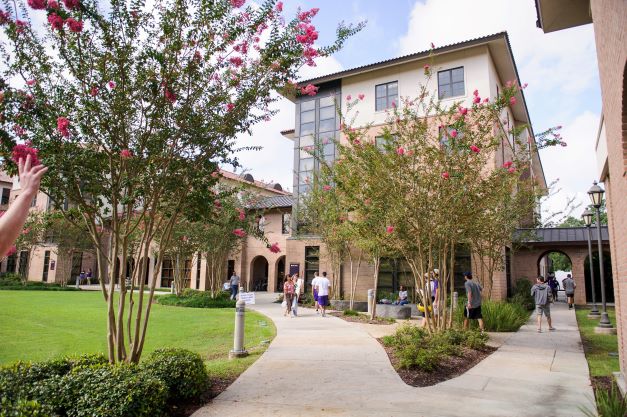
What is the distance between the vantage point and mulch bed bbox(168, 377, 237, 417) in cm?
535

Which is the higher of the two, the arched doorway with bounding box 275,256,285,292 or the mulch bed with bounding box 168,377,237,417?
the arched doorway with bounding box 275,256,285,292

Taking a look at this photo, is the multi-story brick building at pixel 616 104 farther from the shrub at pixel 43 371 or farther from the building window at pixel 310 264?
the building window at pixel 310 264

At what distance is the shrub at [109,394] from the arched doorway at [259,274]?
31564 mm

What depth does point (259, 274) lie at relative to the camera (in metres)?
38.7

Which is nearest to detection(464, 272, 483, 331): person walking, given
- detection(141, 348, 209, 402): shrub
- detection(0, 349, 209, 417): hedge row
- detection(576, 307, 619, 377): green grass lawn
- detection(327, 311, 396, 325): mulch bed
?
detection(576, 307, 619, 377): green grass lawn

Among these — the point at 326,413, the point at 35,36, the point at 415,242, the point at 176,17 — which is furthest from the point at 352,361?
the point at 35,36

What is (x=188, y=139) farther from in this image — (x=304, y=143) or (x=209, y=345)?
(x=304, y=143)

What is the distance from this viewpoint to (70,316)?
616 inches

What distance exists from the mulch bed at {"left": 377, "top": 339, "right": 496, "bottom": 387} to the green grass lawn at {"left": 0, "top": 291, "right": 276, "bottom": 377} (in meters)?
2.73

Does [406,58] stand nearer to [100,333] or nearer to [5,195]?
[100,333]

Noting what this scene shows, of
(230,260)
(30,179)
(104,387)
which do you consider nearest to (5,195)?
(230,260)

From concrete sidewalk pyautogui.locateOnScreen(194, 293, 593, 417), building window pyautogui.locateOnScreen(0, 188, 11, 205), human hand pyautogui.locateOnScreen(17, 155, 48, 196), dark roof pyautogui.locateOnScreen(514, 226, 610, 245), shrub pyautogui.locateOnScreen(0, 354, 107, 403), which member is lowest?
concrete sidewalk pyautogui.locateOnScreen(194, 293, 593, 417)

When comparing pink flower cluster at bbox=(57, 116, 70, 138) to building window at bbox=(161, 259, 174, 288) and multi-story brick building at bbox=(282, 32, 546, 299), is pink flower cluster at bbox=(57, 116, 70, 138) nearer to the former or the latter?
multi-story brick building at bbox=(282, 32, 546, 299)

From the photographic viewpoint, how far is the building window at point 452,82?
22125 millimetres
